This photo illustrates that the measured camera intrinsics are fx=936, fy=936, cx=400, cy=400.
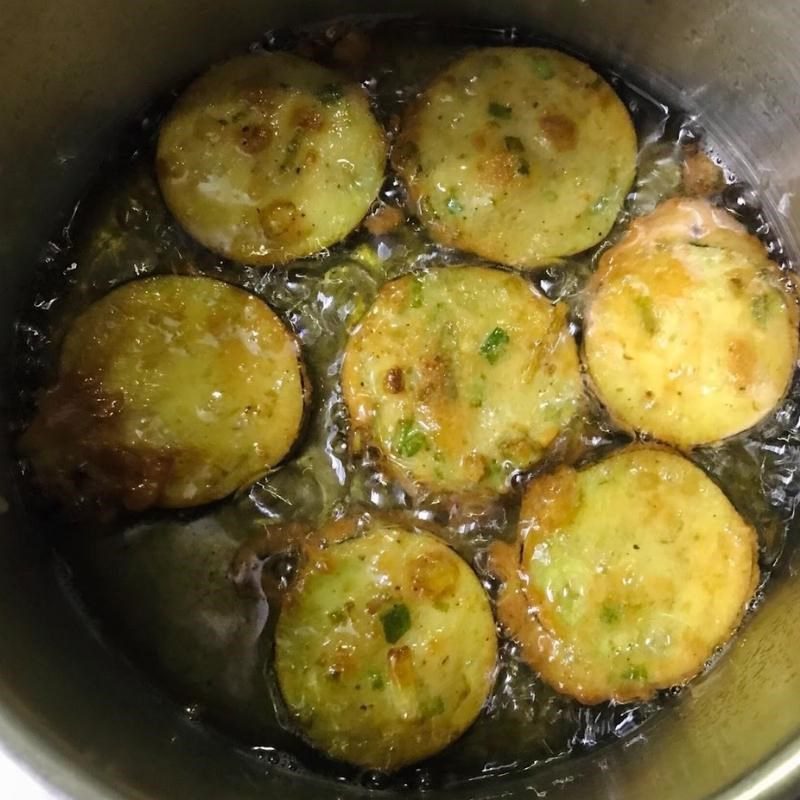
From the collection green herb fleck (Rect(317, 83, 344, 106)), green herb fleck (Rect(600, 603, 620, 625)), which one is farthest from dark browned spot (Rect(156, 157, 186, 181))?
Result: green herb fleck (Rect(600, 603, 620, 625))

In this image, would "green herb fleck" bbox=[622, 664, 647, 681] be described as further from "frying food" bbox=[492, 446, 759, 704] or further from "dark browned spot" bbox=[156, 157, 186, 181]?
"dark browned spot" bbox=[156, 157, 186, 181]

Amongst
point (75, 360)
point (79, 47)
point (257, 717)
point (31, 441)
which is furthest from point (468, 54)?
point (257, 717)

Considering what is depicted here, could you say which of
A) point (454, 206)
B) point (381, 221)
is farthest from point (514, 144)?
point (381, 221)

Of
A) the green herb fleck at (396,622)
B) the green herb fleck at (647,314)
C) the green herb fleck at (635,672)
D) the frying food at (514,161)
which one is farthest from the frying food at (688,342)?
the green herb fleck at (396,622)

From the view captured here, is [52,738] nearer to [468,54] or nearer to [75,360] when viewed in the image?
[75,360]

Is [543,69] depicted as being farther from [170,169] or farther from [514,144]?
[170,169]

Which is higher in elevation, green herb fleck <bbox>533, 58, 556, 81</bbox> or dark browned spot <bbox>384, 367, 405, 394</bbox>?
green herb fleck <bbox>533, 58, 556, 81</bbox>
